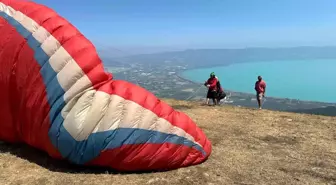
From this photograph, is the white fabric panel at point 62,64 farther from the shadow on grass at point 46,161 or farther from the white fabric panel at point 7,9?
the shadow on grass at point 46,161

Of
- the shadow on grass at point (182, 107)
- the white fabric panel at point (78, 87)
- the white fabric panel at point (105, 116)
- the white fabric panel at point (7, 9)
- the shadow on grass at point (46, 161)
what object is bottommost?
the shadow on grass at point (46, 161)

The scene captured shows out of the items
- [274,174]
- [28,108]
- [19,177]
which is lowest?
[19,177]

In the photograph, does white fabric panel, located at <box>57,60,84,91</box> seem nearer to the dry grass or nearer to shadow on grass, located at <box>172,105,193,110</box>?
the dry grass

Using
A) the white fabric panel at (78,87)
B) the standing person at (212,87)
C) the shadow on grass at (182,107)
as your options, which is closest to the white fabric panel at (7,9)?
the white fabric panel at (78,87)

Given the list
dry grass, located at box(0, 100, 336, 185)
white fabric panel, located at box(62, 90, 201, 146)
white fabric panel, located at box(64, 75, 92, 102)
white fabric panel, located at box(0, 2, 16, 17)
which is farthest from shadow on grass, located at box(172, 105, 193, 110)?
white fabric panel, located at box(0, 2, 16, 17)

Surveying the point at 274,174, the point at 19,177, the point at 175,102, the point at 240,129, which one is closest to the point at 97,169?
the point at 19,177

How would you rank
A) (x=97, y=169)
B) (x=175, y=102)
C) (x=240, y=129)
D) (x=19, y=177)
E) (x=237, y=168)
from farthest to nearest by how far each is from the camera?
(x=175, y=102), (x=240, y=129), (x=237, y=168), (x=97, y=169), (x=19, y=177)

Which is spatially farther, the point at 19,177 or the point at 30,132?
the point at 30,132

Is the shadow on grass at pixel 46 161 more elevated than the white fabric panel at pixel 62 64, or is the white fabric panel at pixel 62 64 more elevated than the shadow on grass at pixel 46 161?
the white fabric panel at pixel 62 64

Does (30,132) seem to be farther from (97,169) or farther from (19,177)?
(97,169)
